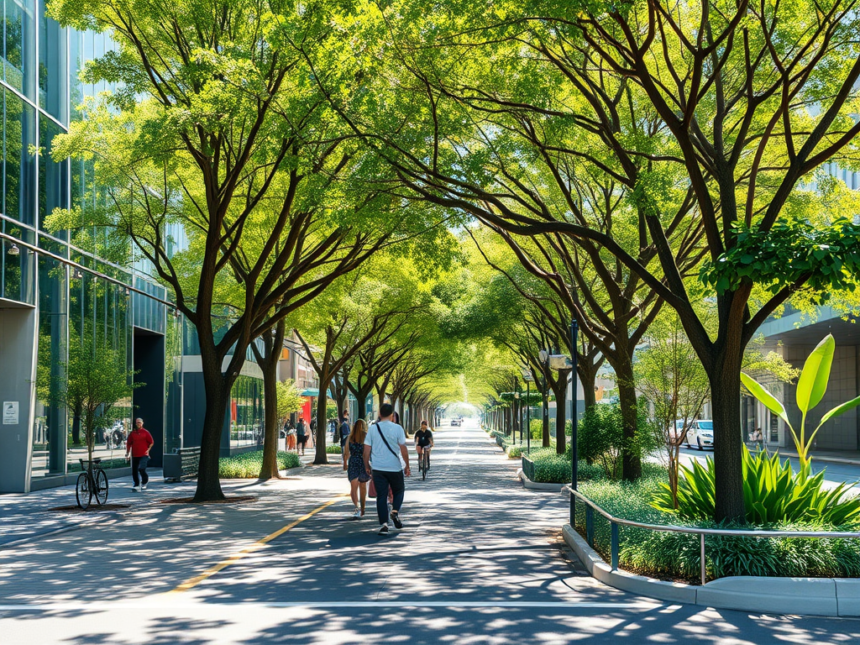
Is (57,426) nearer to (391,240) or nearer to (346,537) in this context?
(391,240)

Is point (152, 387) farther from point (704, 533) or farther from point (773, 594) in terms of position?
point (773, 594)

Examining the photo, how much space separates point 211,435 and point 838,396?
4537cm

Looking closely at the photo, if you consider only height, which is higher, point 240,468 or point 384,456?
point 384,456

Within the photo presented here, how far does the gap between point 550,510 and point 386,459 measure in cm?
549

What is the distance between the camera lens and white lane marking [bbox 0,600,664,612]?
8.17 metres

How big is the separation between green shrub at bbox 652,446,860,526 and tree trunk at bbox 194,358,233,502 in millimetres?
11138

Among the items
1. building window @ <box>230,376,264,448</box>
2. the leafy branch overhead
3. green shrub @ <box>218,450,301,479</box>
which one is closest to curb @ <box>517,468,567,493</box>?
green shrub @ <box>218,450,301,479</box>

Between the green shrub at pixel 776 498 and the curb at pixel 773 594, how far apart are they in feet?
6.04

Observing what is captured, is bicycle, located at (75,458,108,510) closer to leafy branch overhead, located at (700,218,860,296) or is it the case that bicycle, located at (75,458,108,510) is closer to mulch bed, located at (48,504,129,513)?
mulch bed, located at (48,504,129,513)

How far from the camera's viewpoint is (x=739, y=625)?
761 centimetres

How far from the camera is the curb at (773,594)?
26.8ft

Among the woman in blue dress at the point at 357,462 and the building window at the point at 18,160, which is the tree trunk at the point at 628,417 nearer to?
the woman in blue dress at the point at 357,462

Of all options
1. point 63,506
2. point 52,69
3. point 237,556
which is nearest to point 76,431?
point 63,506

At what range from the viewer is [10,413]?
21.4 m
